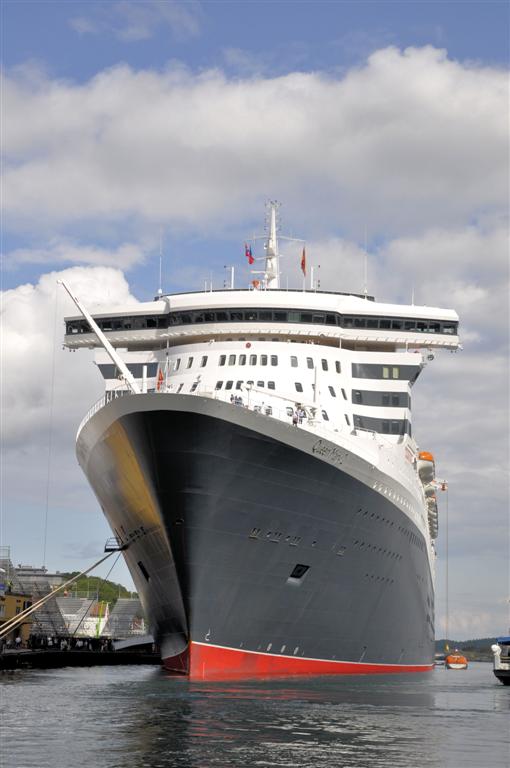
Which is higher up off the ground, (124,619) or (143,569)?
(143,569)

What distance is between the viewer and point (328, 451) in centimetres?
3394

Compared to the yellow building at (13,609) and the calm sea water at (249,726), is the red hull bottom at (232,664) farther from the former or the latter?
the yellow building at (13,609)

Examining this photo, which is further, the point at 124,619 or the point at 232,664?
the point at 124,619

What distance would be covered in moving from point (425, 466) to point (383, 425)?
12804 millimetres

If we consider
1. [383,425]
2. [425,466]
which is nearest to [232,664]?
[383,425]

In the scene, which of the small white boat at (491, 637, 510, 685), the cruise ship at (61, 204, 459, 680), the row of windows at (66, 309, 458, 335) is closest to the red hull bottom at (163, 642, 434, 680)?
the cruise ship at (61, 204, 459, 680)

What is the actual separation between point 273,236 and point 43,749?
3447 centimetres

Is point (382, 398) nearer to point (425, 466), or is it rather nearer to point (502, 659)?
point (425, 466)

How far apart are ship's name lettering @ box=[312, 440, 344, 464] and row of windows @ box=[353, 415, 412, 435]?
7.34 meters

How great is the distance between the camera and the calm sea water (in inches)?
775

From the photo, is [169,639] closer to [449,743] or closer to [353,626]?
[353,626]

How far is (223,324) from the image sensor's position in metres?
42.6

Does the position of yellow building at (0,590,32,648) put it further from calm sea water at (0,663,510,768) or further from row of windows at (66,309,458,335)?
calm sea water at (0,663,510,768)

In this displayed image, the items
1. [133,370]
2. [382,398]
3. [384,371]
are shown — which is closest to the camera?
[382,398]
